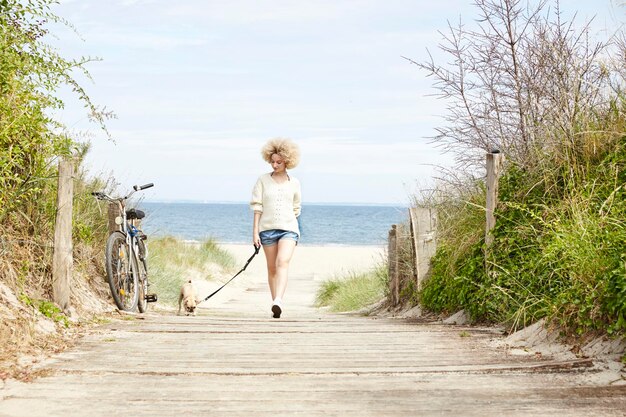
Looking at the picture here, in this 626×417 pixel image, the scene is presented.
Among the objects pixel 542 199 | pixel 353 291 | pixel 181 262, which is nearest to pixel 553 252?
pixel 542 199

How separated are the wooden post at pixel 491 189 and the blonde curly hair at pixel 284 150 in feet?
7.45

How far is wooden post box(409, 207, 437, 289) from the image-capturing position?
35.2ft

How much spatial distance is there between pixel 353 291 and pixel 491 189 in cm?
751

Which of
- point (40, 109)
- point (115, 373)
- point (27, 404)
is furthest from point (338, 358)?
point (40, 109)

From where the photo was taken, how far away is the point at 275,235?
9406mm

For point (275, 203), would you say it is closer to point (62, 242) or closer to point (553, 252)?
point (62, 242)

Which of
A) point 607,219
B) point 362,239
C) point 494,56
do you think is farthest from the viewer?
point 362,239

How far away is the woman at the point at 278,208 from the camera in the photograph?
9.32 m

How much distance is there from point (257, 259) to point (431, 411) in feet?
100

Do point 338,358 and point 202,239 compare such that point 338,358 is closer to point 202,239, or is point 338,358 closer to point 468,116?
point 468,116

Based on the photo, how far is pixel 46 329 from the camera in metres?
6.77

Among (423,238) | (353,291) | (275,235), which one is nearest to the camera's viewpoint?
(275,235)

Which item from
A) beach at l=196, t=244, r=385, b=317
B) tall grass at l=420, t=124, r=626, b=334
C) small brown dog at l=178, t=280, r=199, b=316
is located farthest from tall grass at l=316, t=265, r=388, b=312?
tall grass at l=420, t=124, r=626, b=334

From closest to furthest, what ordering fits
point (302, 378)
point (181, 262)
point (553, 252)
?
point (302, 378) < point (553, 252) < point (181, 262)
